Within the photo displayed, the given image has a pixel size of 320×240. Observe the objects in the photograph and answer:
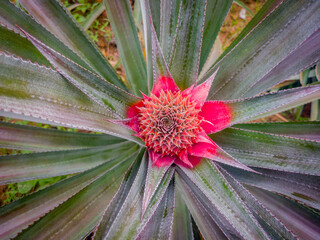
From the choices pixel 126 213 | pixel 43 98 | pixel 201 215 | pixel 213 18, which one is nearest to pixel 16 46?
pixel 43 98

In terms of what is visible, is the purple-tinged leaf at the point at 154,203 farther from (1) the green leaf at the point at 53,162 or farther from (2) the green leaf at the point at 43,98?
(1) the green leaf at the point at 53,162

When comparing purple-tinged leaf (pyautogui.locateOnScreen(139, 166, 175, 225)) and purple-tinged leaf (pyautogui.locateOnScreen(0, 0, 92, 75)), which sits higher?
purple-tinged leaf (pyautogui.locateOnScreen(0, 0, 92, 75))

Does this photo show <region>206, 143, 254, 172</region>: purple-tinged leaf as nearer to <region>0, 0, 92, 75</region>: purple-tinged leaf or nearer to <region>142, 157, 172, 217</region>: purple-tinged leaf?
<region>142, 157, 172, 217</region>: purple-tinged leaf

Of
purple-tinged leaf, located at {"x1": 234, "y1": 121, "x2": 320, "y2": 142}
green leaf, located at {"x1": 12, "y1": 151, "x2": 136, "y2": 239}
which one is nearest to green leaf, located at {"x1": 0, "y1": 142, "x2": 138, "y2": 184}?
green leaf, located at {"x1": 12, "y1": 151, "x2": 136, "y2": 239}

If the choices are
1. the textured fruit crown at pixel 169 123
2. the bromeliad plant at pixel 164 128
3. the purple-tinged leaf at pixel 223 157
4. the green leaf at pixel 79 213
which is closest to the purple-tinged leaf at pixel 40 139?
the bromeliad plant at pixel 164 128

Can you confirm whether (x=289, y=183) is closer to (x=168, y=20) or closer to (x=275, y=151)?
(x=275, y=151)

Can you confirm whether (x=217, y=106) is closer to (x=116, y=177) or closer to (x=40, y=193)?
(x=116, y=177)
